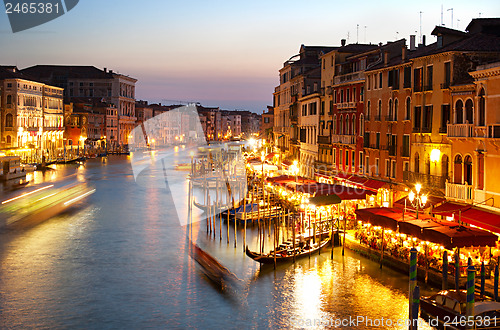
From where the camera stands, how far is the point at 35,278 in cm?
1609

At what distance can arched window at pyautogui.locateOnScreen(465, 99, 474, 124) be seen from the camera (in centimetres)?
1575

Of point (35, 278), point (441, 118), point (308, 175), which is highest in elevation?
point (441, 118)

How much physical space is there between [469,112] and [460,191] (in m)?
2.19

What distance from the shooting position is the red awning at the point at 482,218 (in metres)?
13.4

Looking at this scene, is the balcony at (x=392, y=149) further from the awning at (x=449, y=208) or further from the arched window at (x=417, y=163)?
the awning at (x=449, y=208)

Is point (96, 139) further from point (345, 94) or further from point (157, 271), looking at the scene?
point (157, 271)

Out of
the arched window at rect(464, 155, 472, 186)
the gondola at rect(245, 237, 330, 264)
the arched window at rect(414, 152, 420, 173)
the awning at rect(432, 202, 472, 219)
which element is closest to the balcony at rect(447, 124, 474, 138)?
the arched window at rect(464, 155, 472, 186)

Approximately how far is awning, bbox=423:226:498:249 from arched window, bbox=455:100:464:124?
408 centimetres

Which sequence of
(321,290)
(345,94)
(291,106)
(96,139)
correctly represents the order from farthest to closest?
1. (96,139)
2. (291,106)
3. (345,94)
4. (321,290)

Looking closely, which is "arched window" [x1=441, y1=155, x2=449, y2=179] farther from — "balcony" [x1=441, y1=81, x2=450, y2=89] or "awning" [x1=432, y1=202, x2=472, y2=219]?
"balcony" [x1=441, y1=81, x2=450, y2=89]

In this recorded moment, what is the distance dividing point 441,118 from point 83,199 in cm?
2165

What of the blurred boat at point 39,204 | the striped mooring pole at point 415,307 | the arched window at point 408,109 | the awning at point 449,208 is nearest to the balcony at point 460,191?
the awning at point 449,208

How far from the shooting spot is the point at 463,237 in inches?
505

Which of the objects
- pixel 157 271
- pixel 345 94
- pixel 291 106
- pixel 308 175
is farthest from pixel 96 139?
pixel 157 271
